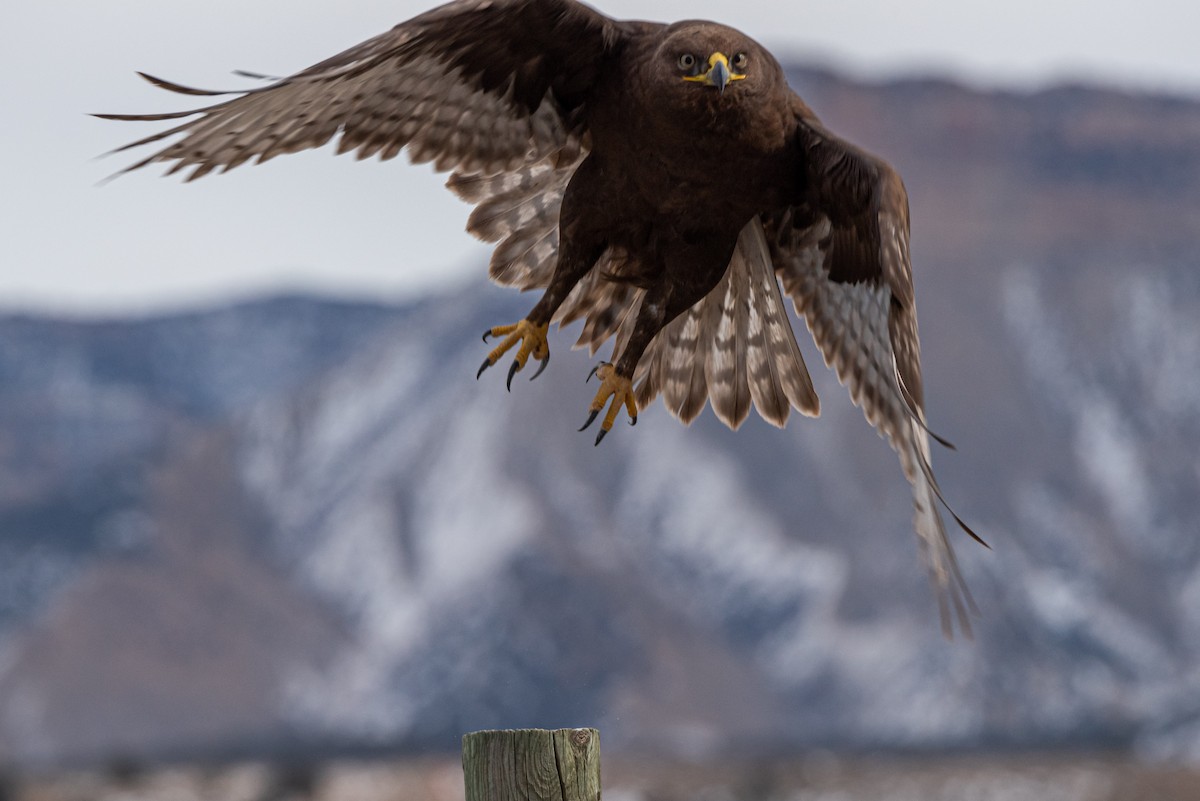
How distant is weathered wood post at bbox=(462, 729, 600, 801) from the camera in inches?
211

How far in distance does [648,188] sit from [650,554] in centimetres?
7999

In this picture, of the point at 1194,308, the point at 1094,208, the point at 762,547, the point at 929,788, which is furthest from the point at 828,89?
the point at 929,788

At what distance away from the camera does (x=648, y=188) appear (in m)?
6.91

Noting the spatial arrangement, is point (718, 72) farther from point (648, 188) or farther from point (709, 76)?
point (648, 188)

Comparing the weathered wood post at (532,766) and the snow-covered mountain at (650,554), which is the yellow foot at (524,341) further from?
the snow-covered mountain at (650,554)

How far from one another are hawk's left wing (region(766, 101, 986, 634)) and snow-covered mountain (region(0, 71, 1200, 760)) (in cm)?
6713

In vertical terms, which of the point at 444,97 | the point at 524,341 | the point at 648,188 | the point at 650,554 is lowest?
the point at 524,341

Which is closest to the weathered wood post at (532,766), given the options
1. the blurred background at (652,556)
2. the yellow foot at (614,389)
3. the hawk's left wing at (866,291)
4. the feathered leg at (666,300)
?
the hawk's left wing at (866,291)

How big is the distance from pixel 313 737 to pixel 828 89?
54.5 meters

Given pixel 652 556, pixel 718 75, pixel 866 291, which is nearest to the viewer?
pixel 718 75

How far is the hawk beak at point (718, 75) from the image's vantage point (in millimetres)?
6434

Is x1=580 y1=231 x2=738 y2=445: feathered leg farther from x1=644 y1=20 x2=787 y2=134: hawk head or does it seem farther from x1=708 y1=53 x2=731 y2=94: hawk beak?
x1=708 y1=53 x2=731 y2=94: hawk beak

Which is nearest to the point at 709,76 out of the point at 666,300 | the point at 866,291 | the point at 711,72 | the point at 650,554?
the point at 711,72

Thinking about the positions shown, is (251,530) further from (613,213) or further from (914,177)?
(613,213)
